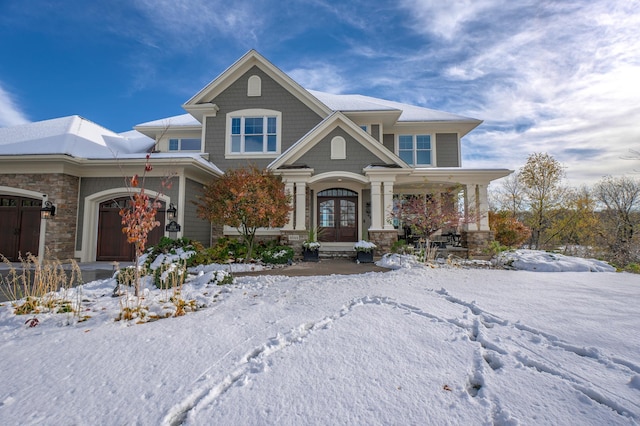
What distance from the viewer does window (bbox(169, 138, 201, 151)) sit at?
45.4 ft

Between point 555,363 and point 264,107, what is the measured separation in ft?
A: 40.4

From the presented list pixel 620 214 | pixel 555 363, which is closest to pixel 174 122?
pixel 555 363

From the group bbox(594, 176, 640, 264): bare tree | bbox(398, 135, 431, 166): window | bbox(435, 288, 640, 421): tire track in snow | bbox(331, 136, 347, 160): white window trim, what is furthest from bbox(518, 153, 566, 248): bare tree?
bbox(435, 288, 640, 421): tire track in snow

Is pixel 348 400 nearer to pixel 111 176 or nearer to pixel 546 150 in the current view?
pixel 111 176

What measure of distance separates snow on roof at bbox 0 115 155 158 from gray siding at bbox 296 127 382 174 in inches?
261

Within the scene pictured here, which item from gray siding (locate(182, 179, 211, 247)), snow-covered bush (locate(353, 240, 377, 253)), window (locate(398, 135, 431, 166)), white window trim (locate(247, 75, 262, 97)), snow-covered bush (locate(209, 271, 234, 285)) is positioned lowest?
snow-covered bush (locate(209, 271, 234, 285))

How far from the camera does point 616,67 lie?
7.20 meters

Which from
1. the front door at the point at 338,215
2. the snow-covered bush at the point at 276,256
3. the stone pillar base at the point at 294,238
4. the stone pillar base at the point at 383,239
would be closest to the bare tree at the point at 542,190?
the stone pillar base at the point at 383,239

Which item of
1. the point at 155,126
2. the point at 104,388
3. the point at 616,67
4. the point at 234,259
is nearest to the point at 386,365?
the point at 104,388

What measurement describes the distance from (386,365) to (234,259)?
23.9ft

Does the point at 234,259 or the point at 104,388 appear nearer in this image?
the point at 104,388

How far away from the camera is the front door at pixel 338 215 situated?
12.3 metres

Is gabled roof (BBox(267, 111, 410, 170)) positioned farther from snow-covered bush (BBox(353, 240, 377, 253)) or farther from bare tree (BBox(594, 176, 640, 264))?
bare tree (BBox(594, 176, 640, 264))

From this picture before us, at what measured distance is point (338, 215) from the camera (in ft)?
40.7
